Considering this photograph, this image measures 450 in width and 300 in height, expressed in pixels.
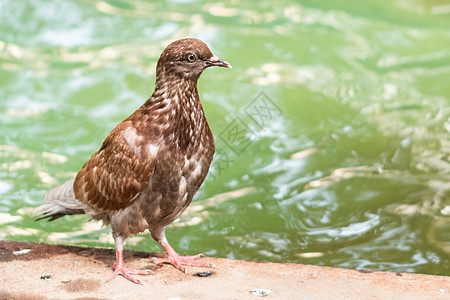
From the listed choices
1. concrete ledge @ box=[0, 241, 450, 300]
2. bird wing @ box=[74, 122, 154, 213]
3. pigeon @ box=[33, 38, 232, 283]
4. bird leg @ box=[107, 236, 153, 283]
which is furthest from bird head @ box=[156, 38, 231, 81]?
concrete ledge @ box=[0, 241, 450, 300]

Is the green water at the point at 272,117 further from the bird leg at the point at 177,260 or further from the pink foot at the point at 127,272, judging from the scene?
the pink foot at the point at 127,272

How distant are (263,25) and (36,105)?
401 centimetres

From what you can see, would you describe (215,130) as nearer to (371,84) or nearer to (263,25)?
(371,84)

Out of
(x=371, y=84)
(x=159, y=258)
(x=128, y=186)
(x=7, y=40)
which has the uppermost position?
(x=7, y=40)

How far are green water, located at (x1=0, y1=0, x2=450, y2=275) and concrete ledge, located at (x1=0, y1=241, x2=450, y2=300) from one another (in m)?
1.40

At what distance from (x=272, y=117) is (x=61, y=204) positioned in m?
4.38

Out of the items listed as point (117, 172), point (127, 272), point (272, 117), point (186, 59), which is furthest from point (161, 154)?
point (272, 117)

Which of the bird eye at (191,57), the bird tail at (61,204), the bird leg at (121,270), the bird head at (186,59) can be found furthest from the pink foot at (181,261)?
the bird eye at (191,57)

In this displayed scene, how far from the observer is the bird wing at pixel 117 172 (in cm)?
397

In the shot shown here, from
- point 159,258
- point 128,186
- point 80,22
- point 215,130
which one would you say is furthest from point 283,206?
point 80,22

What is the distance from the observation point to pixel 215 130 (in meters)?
8.12

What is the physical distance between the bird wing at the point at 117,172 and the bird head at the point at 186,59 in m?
0.43

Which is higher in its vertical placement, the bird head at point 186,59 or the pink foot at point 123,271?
the bird head at point 186,59

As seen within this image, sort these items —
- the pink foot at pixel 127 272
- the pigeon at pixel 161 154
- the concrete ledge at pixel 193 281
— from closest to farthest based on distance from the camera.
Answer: the concrete ledge at pixel 193 281 < the pigeon at pixel 161 154 < the pink foot at pixel 127 272
